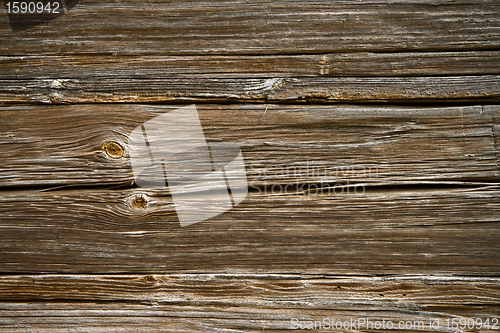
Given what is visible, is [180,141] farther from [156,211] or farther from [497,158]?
[497,158]

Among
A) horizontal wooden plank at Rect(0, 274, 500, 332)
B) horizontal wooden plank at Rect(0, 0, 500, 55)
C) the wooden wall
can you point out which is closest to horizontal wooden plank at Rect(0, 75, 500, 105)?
the wooden wall

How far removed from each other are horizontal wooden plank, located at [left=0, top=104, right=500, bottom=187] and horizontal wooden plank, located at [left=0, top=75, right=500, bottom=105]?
3cm

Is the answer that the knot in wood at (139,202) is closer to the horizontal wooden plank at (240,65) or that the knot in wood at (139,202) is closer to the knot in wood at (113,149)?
the knot in wood at (113,149)

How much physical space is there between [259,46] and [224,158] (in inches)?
17.9

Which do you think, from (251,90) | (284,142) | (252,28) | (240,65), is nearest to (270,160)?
(284,142)

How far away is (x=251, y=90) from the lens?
1064 mm

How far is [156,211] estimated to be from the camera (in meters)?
1.08

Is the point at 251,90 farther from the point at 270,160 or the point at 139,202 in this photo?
the point at 139,202

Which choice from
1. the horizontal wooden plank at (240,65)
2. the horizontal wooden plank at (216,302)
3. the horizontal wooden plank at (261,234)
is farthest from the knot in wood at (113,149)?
the horizontal wooden plank at (216,302)

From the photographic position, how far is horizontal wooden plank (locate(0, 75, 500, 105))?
1.04 meters

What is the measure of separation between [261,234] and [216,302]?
33 centimetres

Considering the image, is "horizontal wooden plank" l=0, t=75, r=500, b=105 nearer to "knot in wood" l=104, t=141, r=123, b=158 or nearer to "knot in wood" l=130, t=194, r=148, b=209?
"knot in wood" l=104, t=141, r=123, b=158

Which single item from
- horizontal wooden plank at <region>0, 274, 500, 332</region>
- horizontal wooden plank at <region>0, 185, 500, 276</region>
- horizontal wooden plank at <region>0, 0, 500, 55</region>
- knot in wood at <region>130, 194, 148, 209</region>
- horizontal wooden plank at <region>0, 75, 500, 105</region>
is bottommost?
horizontal wooden plank at <region>0, 274, 500, 332</region>

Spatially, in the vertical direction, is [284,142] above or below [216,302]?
above
